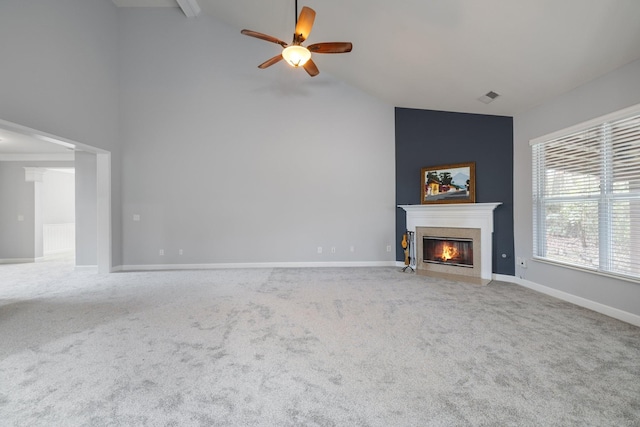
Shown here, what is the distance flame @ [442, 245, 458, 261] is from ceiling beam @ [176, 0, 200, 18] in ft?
21.3

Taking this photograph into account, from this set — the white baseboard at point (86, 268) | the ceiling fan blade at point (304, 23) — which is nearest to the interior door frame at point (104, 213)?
the white baseboard at point (86, 268)

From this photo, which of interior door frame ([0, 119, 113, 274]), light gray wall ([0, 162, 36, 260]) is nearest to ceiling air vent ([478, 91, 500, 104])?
interior door frame ([0, 119, 113, 274])

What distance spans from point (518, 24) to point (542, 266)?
3.12 meters

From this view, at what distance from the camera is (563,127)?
3516 mm

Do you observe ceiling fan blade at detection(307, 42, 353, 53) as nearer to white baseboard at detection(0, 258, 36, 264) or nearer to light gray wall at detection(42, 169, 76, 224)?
white baseboard at detection(0, 258, 36, 264)

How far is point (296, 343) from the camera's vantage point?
7.68 ft

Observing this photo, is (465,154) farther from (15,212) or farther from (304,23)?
(15,212)

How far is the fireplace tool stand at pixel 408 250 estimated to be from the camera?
5.12m

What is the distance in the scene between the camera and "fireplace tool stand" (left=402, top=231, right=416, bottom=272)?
16.8 feet

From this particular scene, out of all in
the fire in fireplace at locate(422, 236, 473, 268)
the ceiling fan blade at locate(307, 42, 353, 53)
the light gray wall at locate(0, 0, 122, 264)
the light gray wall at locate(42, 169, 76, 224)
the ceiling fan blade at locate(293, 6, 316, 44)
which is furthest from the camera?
the light gray wall at locate(42, 169, 76, 224)

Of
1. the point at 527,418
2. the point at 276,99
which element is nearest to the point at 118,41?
the point at 276,99

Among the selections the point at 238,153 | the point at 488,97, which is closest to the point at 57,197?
the point at 238,153

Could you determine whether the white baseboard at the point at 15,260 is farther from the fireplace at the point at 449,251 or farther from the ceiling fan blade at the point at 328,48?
the fireplace at the point at 449,251

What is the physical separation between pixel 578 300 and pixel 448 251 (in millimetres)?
1897
